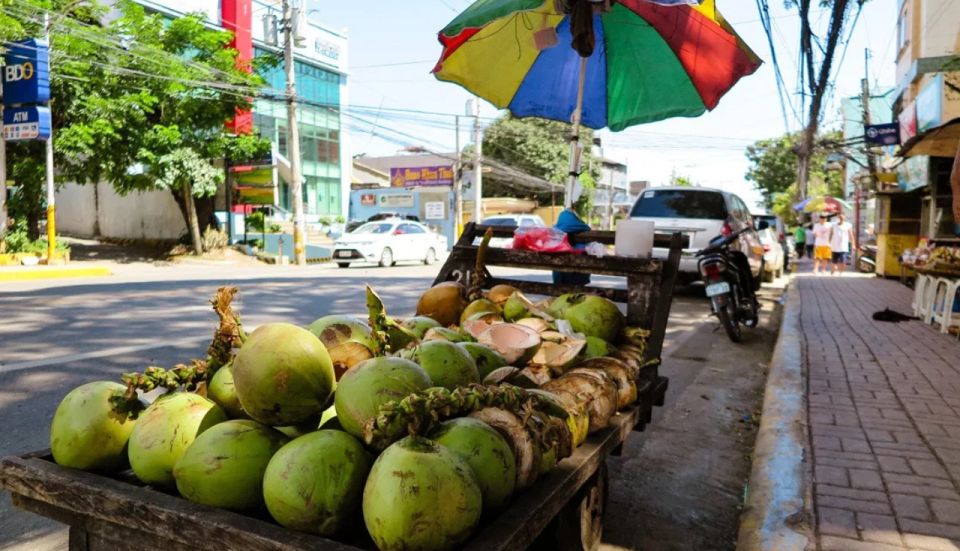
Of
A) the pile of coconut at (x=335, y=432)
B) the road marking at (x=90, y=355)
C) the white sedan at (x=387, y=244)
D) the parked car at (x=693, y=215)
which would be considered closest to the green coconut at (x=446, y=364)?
the pile of coconut at (x=335, y=432)

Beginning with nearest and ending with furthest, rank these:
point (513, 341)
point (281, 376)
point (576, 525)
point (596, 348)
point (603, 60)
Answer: point (281, 376) < point (576, 525) < point (513, 341) < point (596, 348) < point (603, 60)

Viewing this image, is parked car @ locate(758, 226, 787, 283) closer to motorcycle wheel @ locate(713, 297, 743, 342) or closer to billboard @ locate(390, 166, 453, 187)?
motorcycle wheel @ locate(713, 297, 743, 342)

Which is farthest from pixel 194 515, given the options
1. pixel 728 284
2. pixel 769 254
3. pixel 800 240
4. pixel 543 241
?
pixel 800 240

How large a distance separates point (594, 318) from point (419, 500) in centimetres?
174

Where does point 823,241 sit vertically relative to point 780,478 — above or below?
above

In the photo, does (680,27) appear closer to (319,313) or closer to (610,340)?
(610,340)

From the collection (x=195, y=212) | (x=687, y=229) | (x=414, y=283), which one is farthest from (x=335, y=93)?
(x=687, y=229)

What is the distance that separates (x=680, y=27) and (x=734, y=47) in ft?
1.38

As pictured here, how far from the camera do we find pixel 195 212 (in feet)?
69.8

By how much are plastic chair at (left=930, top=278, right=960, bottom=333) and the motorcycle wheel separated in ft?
7.09

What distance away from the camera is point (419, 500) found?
130 centimetres

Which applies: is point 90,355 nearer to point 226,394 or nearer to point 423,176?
point 226,394

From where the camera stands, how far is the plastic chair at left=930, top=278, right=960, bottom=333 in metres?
7.03

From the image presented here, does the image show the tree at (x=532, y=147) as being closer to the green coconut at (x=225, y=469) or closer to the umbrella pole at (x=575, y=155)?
the umbrella pole at (x=575, y=155)
